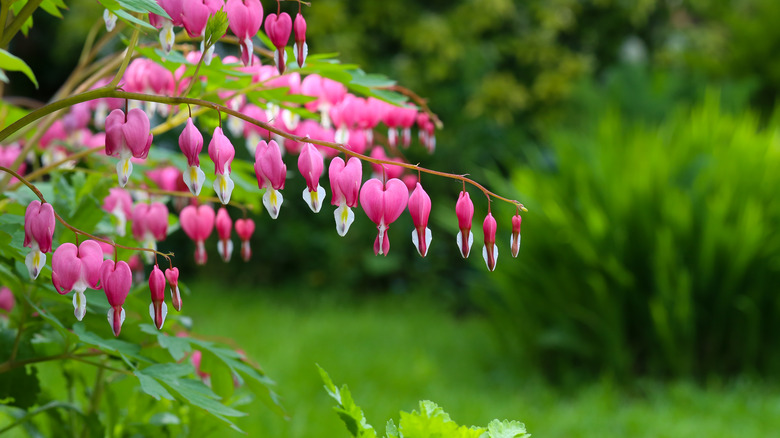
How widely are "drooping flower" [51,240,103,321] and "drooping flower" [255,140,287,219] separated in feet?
0.77

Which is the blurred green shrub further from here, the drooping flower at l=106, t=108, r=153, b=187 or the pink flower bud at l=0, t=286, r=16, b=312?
the drooping flower at l=106, t=108, r=153, b=187

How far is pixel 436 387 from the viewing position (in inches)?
141

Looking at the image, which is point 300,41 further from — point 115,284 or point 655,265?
point 655,265

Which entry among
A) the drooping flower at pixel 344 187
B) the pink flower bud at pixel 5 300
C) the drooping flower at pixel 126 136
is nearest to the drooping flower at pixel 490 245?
the drooping flower at pixel 344 187

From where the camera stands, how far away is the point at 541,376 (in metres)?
3.86

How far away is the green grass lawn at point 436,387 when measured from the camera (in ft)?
9.75

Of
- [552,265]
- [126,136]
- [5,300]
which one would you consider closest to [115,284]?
[126,136]

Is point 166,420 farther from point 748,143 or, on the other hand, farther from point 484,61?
point 484,61

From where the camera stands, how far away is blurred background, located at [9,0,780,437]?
11.4 feet

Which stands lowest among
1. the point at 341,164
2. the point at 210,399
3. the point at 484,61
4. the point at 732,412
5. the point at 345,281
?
the point at 345,281

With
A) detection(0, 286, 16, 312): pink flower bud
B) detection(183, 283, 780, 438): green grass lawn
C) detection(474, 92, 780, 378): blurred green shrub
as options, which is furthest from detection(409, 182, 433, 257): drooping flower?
detection(474, 92, 780, 378): blurred green shrub

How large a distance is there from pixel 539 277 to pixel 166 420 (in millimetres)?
2565

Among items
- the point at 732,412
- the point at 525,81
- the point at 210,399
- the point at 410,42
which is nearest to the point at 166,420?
the point at 210,399

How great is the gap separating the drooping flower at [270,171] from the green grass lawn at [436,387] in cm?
189
